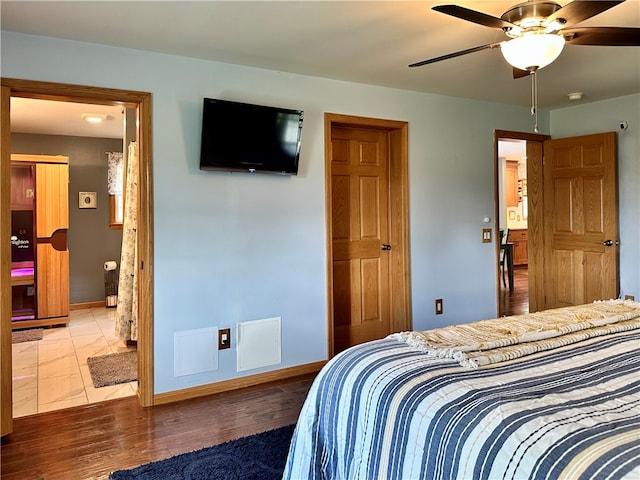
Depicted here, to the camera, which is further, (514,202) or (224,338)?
(514,202)

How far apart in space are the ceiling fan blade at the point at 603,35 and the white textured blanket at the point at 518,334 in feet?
4.09

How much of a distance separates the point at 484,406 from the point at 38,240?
5.55 m

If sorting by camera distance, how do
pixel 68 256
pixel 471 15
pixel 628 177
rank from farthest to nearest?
pixel 68 256 < pixel 628 177 < pixel 471 15

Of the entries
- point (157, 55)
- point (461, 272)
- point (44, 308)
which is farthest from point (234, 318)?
point (44, 308)

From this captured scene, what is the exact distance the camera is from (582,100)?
4449mm

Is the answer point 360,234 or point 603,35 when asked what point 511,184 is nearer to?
point 360,234

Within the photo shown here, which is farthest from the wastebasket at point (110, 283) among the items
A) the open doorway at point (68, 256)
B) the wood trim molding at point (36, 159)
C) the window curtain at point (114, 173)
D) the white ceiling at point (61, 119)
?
the white ceiling at point (61, 119)

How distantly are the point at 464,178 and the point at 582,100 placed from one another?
141cm

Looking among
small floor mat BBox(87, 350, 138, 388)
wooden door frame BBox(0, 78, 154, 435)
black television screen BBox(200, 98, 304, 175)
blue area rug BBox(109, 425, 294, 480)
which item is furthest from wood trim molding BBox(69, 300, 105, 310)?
blue area rug BBox(109, 425, 294, 480)

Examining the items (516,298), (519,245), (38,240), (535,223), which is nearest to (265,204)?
(535,223)

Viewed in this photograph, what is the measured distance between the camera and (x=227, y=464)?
88.5 inches

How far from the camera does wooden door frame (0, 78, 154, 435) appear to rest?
8.43 ft

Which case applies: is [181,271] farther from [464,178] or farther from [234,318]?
[464,178]

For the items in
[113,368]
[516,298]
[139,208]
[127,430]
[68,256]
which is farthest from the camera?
[516,298]
